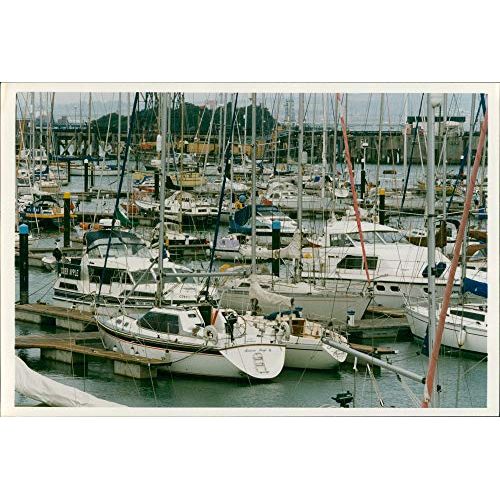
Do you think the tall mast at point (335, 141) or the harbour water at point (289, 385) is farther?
the tall mast at point (335, 141)

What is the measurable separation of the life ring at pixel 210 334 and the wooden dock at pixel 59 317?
3.26 ft

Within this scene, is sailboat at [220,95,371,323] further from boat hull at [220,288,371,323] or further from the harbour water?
the harbour water

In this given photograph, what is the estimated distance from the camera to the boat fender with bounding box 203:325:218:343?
1010 cm

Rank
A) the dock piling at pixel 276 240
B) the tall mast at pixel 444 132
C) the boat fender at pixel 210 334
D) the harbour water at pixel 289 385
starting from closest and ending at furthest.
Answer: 1. the tall mast at pixel 444 132
2. the harbour water at pixel 289 385
3. the boat fender at pixel 210 334
4. the dock piling at pixel 276 240

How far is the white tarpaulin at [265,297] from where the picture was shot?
1034 centimetres

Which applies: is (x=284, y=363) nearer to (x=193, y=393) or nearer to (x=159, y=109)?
(x=193, y=393)

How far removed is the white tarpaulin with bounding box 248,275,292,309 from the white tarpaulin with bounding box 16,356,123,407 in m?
2.66

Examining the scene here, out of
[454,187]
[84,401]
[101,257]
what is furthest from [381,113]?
[101,257]

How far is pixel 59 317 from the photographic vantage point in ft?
35.3

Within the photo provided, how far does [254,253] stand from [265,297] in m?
0.61

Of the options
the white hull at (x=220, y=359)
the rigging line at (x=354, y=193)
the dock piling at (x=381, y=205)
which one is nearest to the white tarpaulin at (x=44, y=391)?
the white hull at (x=220, y=359)

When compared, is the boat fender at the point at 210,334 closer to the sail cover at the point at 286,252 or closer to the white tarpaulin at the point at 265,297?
the white tarpaulin at the point at 265,297

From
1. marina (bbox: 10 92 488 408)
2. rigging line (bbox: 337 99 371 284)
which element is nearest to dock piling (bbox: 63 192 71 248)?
marina (bbox: 10 92 488 408)

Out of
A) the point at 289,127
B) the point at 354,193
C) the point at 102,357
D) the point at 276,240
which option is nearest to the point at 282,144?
the point at 276,240
